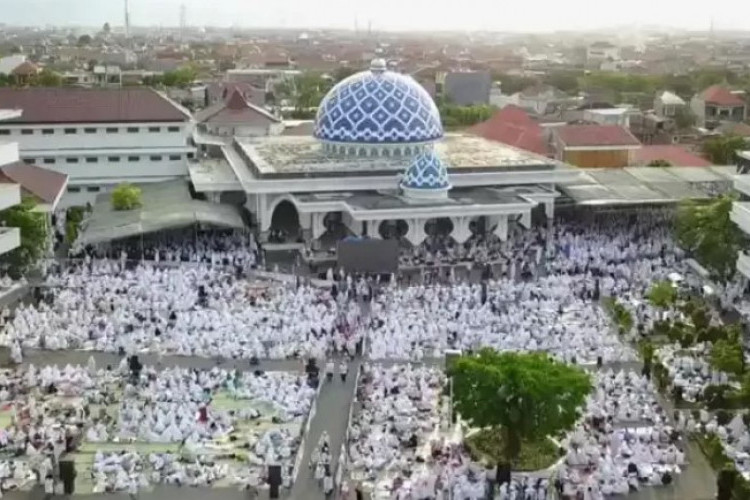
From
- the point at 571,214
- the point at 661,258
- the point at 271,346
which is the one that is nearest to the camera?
the point at 271,346

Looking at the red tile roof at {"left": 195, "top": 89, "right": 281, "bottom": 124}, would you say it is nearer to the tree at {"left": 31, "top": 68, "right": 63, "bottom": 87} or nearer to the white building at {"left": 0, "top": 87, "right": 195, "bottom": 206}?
the white building at {"left": 0, "top": 87, "right": 195, "bottom": 206}

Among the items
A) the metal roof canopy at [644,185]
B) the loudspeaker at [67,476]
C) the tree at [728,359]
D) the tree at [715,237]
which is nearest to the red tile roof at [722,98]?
the metal roof canopy at [644,185]

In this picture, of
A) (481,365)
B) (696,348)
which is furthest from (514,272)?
(481,365)

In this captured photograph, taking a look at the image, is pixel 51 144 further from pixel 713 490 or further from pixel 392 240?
pixel 713 490

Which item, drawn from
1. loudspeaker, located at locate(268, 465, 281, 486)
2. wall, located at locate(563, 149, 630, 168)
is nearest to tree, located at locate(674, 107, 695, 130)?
wall, located at locate(563, 149, 630, 168)

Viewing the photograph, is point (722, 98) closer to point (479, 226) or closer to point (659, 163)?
point (659, 163)
